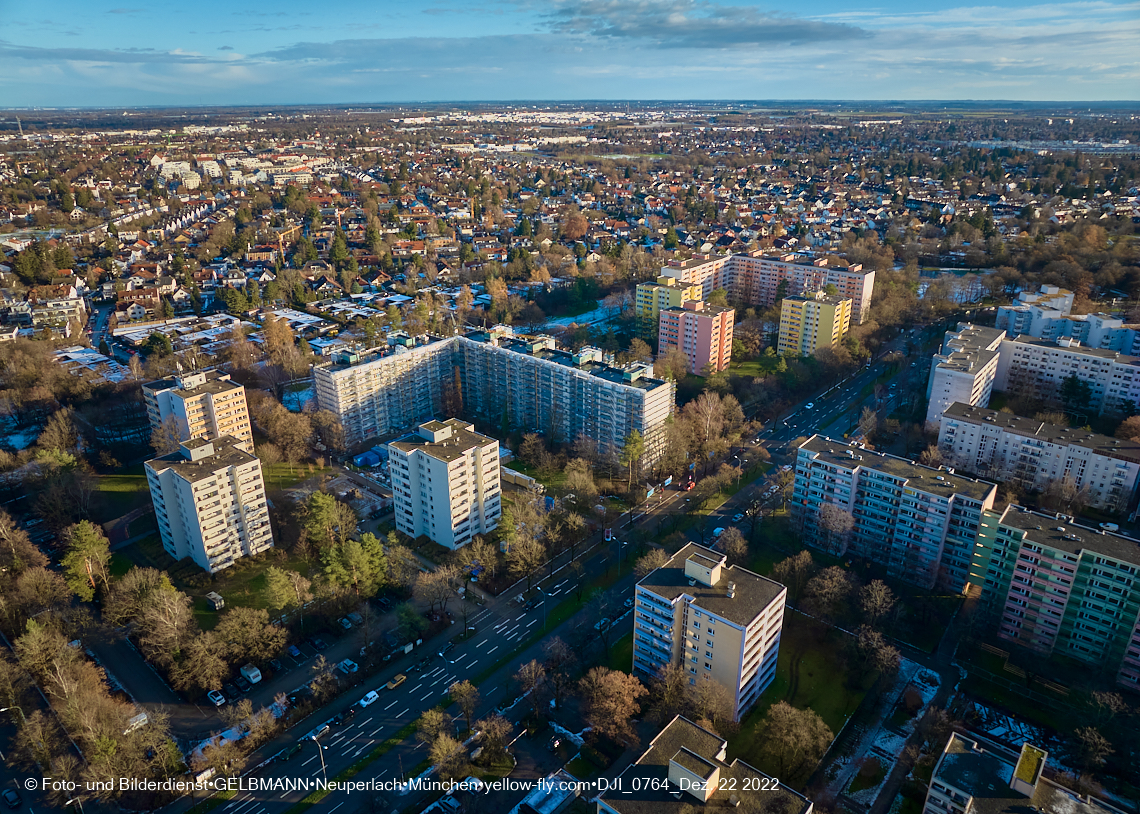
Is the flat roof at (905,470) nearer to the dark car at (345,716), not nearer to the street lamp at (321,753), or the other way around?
the dark car at (345,716)

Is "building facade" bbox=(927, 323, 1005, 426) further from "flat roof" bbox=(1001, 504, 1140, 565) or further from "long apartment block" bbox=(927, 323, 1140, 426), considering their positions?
"flat roof" bbox=(1001, 504, 1140, 565)

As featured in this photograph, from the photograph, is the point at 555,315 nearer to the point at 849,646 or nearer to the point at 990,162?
the point at 849,646

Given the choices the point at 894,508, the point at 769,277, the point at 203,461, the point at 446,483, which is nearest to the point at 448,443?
the point at 446,483

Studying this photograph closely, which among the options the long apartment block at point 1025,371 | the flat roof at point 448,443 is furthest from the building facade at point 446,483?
the long apartment block at point 1025,371

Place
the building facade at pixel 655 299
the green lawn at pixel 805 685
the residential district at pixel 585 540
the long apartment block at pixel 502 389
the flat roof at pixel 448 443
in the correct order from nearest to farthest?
the residential district at pixel 585 540 < the green lawn at pixel 805 685 < the flat roof at pixel 448 443 < the long apartment block at pixel 502 389 < the building facade at pixel 655 299

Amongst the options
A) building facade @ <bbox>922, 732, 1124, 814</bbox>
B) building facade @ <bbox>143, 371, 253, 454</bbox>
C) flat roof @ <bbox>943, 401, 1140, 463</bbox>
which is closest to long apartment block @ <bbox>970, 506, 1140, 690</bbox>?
building facade @ <bbox>922, 732, 1124, 814</bbox>

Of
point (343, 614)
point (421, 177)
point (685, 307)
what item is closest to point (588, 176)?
point (421, 177)
